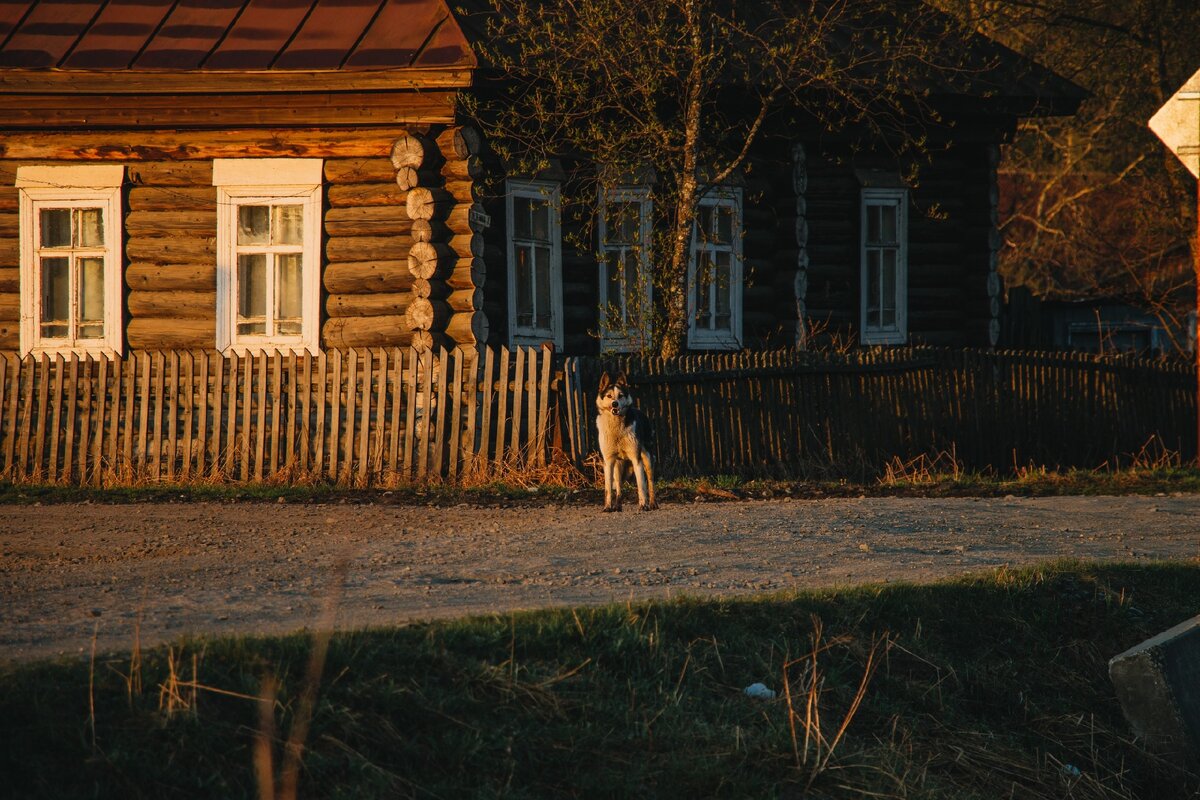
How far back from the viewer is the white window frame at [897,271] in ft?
59.8

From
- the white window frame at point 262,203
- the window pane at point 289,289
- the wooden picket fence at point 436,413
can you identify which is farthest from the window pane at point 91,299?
the window pane at point 289,289

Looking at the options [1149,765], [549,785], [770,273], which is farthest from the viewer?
[770,273]

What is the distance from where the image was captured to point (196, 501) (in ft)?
40.5

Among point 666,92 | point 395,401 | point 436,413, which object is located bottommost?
point 436,413

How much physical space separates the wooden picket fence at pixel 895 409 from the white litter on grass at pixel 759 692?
23.1 feet

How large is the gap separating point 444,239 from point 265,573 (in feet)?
24.3

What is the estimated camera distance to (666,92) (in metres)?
15.4

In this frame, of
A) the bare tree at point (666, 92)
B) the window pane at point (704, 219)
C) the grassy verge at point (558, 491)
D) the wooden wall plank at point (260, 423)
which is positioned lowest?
the grassy verge at point (558, 491)

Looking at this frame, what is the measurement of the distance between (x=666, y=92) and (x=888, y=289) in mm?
5012

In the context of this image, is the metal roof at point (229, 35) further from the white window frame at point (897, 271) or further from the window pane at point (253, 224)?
the white window frame at point (897, 271)

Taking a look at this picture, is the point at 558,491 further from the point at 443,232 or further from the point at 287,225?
the point at 287,225

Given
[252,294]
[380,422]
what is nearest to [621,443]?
[380,422]

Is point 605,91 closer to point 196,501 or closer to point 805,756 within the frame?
point 196,501

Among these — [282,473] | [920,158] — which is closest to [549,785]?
[282,473]
